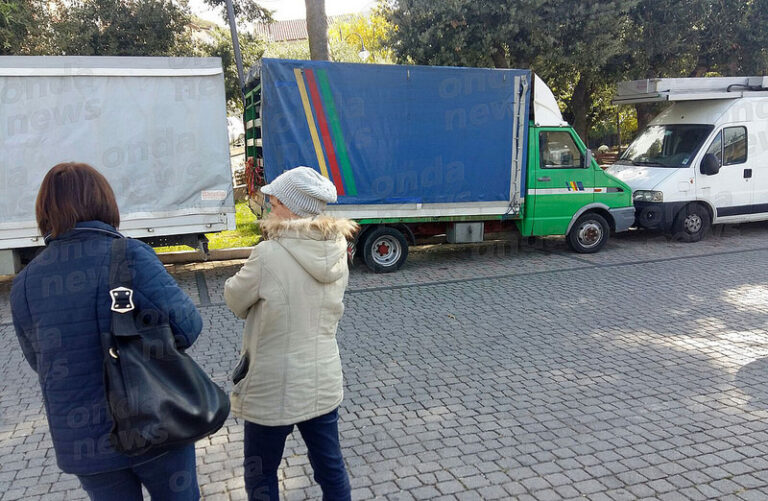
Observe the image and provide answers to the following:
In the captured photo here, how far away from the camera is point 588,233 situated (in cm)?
1028

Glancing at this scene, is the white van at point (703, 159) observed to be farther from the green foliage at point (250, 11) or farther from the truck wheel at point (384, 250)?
the green foliage at point (250, 11)

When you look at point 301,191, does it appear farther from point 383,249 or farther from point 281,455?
point 383,249

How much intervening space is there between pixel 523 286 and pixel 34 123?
21.5ft

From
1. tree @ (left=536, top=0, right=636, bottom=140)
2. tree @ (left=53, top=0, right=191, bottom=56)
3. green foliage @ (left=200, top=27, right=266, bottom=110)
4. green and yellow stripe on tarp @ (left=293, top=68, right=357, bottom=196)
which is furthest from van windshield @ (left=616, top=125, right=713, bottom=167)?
tree @ (left=53, top=0, right=191, bottom=56)

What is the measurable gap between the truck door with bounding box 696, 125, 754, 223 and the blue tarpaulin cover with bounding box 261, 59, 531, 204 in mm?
3984

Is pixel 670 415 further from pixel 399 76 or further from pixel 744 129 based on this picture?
pixel 744 129

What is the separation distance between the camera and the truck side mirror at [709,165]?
10.7 meters

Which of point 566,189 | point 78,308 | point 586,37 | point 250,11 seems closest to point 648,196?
point 566,189

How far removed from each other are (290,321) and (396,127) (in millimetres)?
6519

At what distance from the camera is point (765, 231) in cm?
1233

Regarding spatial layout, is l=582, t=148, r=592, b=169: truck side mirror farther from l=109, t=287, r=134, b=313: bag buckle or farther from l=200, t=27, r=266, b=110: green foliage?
l=109, t=287, r=134, b=313: bag buckle

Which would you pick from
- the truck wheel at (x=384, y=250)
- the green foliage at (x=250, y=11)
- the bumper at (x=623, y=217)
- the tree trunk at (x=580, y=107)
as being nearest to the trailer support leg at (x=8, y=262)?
the truck wheel at (x=384, y=250)

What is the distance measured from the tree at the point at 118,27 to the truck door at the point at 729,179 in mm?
10663

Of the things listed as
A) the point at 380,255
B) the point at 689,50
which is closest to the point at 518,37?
the point at 689,50
